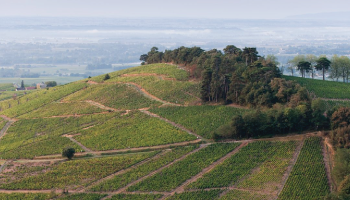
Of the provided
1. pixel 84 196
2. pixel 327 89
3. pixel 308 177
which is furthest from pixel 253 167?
pixel 327 89

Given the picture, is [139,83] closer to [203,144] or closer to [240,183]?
[203,144]

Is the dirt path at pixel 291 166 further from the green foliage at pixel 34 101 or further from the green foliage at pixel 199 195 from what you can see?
the green foliage at pixel 34 101

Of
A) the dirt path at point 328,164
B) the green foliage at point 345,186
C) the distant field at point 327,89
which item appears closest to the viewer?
the green foliage at point 345,186

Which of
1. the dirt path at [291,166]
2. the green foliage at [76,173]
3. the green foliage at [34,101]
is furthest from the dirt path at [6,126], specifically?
the dirt path at [291,166]

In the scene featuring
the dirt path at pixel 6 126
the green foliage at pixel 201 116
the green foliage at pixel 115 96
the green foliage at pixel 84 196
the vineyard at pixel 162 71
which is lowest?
the green foliage at pixel 84 196

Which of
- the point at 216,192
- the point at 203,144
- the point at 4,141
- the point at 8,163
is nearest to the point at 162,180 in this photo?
the point at 216,192

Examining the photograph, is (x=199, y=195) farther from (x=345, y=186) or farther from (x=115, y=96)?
(x=115, y=96)

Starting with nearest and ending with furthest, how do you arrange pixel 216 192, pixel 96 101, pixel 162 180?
pixel 216 192 < pixel 162 180 < pixel 96 101
